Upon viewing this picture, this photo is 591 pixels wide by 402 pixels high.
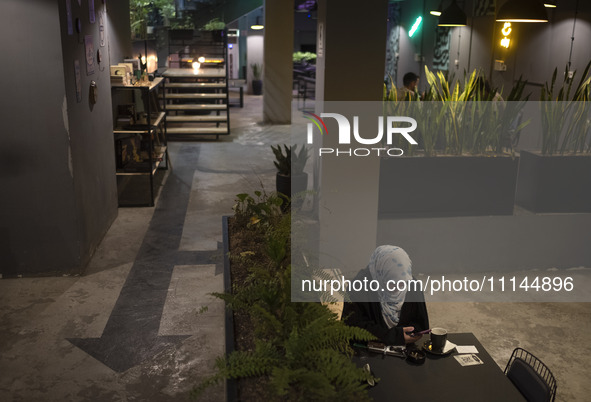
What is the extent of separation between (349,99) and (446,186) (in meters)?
1.16

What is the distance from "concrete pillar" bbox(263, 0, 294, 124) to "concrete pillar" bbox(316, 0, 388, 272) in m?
6.67

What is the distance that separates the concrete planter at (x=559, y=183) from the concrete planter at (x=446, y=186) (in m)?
0.27

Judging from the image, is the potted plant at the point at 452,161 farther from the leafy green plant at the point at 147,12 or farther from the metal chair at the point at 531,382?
the leafy green plant at the point at 147,12

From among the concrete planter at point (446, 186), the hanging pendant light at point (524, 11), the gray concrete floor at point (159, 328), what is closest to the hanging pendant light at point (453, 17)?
the hanging pendant light at point (524, 11)

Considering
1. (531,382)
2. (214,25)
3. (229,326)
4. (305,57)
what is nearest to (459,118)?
(531,382)

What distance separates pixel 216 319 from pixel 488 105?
109 inches

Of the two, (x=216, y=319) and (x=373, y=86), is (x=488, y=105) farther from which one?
(x=216, y=319)

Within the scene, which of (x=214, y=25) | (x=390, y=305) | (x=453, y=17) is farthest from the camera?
(x=214, y=25)

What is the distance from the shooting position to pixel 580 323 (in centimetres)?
420

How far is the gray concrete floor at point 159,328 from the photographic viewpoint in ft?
10.8

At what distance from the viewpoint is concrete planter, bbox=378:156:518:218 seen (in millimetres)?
4812

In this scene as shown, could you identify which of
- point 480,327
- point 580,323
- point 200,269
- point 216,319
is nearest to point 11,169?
point 200,269

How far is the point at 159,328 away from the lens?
153 inches

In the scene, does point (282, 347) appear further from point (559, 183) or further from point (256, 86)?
point (256, 86)
